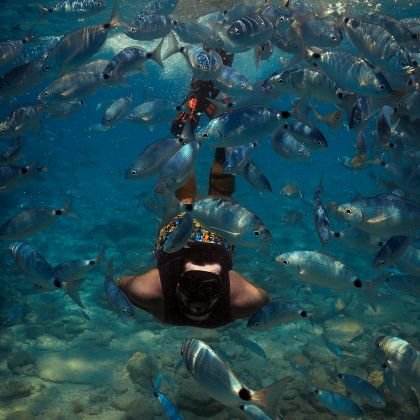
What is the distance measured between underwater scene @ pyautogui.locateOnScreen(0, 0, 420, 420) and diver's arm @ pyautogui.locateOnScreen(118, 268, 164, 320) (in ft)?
0.10

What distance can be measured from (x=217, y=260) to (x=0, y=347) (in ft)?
18.6

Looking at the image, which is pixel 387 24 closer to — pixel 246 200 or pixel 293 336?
pixel 293 336

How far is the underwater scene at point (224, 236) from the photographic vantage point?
12.3 feet

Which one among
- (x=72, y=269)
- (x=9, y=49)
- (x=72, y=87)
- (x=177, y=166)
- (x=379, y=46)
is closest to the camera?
(x=379, y=46)

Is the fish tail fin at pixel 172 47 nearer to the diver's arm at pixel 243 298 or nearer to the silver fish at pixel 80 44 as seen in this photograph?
the silver fish at pixel 80 44

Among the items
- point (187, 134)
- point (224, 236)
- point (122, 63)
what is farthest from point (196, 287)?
point (122, 63)

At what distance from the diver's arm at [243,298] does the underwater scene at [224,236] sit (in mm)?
30

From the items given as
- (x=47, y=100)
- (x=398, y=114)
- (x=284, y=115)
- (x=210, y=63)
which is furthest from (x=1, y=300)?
(x=398, y=114)

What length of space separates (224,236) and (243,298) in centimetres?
173

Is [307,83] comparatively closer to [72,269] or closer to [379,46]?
[379,46]

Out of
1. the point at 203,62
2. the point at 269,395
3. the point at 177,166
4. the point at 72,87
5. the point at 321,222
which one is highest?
the point at 203,62

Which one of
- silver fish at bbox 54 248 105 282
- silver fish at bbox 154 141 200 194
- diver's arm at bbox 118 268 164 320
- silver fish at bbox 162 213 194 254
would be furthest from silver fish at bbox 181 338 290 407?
silver fish at bbox 54 248 105 282

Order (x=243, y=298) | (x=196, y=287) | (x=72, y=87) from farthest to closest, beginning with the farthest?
(x=243, y=298)
(x=72, y=87)
(x=196, y=287)

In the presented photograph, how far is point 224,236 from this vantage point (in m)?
3.74
